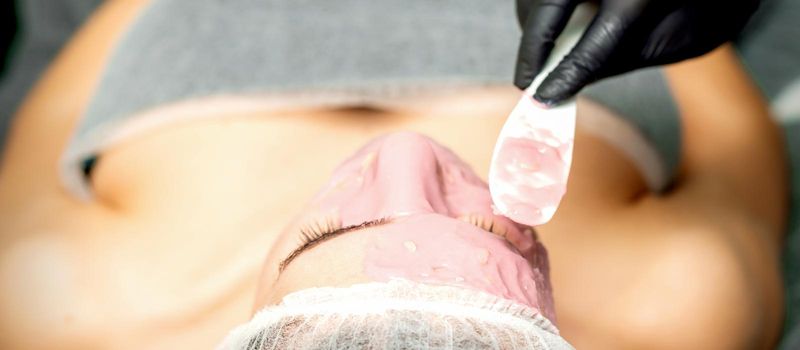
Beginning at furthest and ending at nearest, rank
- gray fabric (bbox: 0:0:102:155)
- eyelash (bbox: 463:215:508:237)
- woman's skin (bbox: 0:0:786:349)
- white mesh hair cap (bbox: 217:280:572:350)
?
gray fabric (bbox: 0:0:102:155) < woman's skin (bbox: 0:0:786:349) < eyelash (bbox: 463:215:508:237) < white mesh hair cap (bbox: 217:280:572:350)

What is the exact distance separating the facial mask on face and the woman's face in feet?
0.06

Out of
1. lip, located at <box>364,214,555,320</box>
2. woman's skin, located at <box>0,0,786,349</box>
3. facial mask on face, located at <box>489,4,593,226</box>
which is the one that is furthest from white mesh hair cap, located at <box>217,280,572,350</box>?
woman's skin, located at <box>0,0,786,349</box>

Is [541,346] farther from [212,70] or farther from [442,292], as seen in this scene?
[212,70]

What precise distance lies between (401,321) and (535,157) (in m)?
0.20

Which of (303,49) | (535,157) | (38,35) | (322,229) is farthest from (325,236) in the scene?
(38,35)

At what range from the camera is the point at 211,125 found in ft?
2.86

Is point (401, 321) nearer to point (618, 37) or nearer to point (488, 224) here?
point (488, 224)

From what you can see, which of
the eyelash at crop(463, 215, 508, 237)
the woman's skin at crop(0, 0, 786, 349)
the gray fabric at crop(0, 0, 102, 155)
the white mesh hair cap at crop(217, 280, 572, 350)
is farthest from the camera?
the gray fabric at crop(0, 0, 102, 155)

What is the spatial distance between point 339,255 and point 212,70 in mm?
406

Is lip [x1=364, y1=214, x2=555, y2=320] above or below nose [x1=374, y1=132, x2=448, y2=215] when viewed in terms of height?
below

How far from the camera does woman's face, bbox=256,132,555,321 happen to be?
0.53 metres

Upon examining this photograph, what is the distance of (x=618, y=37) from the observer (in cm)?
65

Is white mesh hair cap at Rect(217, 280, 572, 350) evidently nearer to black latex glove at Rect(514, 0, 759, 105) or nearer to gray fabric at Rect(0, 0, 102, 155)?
black latex glove at Rect(514, 0, 759, 105)

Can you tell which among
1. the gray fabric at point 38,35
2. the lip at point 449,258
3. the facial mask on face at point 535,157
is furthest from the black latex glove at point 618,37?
the gray fabric at point 38,35
